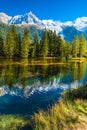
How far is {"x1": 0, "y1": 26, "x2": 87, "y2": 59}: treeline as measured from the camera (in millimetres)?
137500

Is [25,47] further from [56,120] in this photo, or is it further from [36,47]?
[56,120]

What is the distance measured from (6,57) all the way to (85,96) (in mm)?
111131

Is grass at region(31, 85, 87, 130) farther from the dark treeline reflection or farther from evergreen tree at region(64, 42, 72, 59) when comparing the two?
evergreen tree at region(64, 42, 72, 59)

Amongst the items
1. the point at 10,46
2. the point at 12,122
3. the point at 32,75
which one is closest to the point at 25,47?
the point at 10,46

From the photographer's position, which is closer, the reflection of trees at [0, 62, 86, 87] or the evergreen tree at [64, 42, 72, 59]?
the reflection of trees at [0, 62, 86, 87]

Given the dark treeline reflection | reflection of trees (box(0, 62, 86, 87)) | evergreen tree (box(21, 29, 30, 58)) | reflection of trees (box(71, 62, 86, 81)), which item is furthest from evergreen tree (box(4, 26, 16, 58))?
the dark treeline reflection

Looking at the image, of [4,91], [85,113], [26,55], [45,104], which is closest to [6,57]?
[26,55]

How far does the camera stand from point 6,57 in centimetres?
13712

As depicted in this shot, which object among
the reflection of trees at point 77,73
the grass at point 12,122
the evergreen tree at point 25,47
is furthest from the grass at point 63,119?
the evergreen tree at point 25,47

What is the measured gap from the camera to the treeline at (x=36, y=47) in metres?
138

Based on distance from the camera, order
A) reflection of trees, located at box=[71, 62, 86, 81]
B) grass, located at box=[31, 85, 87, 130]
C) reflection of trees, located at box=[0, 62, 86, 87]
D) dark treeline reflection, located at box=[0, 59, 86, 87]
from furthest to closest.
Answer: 1. reflection of trees, located at box=[71, 62, 86, 81]
2. dark treeline reflection, located at box=[0, 59, 86, 87]
3. reflection of trees, located at box=[0, 62, 86, 87]
4. grass, located at box=[31, 85, 87, 130]

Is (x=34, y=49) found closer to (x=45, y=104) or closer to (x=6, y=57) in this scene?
(x=6, y=57)

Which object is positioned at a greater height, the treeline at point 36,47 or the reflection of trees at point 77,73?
the treeline at point 36,47

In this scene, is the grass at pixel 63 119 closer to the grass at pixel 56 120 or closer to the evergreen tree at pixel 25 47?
the grass at pixel 56 120
